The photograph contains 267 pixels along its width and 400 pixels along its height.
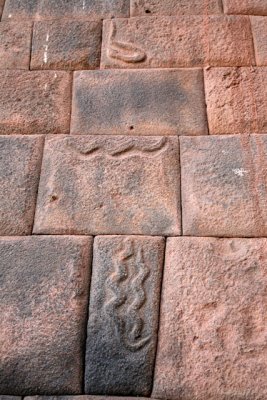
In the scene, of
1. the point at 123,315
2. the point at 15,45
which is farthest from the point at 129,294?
the point at 15,45

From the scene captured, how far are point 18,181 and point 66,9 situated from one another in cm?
127

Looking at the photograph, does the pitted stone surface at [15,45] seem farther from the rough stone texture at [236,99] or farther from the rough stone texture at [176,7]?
the rough stone texture at [236,99]

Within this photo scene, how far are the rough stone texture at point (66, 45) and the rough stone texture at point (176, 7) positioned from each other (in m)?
0.28

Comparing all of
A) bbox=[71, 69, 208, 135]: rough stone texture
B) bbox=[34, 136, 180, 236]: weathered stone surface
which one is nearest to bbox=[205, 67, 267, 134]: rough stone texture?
bbox=[71, 69, 208, 135]: rough stone texture

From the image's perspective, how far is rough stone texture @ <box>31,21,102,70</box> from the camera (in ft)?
8.77

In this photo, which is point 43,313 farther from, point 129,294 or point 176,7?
point 176,7

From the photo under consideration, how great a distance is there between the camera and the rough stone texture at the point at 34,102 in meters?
2.48

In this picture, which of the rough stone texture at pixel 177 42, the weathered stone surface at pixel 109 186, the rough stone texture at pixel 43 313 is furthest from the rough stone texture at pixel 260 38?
the rough stone texture at pixel 43 313

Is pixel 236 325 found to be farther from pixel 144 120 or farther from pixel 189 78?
pixel 189 78

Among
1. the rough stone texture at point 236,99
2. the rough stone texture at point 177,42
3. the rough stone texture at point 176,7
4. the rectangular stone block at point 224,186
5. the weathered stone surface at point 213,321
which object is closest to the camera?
the weathered stone surface at point 213,321

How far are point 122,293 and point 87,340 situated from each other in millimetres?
247

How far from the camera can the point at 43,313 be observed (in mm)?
1989

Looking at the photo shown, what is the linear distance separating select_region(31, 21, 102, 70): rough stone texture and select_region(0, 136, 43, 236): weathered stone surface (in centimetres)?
56

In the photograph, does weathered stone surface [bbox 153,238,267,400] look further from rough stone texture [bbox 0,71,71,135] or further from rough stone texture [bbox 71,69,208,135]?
rough stone texture [bbox 0,71,71,135]
